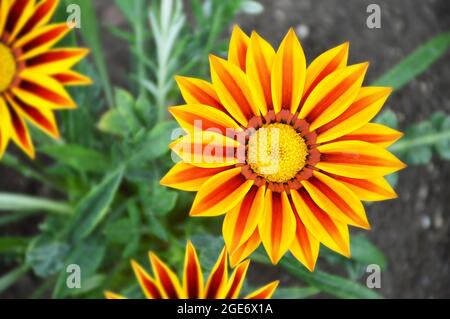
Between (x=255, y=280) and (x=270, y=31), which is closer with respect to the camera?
(x=255, y=280)

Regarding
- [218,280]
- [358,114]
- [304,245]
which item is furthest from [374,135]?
[218,280]

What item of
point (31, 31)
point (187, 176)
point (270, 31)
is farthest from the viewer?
point (270, 31)

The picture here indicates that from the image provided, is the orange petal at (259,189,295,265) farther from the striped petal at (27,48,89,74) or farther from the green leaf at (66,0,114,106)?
the green leaf at (66,0,114,106)

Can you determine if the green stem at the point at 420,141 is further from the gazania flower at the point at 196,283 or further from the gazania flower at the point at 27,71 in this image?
the gazania flower at the point at 27,71

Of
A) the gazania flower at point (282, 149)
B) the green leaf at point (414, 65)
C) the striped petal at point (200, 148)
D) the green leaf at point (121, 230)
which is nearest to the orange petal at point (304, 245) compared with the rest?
the gazania flower at point (282, 149)

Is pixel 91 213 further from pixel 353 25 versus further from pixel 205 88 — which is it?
pixel 353 25

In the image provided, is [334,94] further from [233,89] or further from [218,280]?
[218,280]
